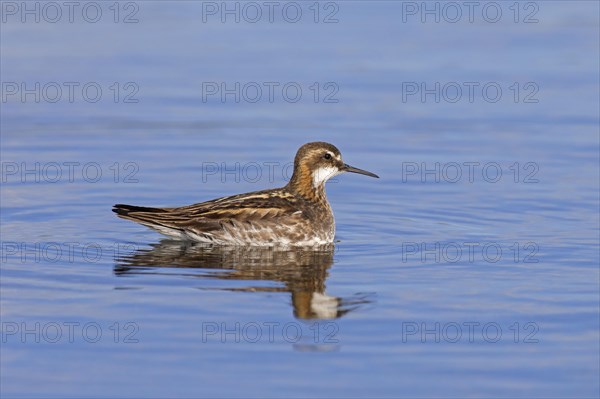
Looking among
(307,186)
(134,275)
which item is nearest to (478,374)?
(134,275)

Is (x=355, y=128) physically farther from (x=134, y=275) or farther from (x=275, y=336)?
(x=275, y=336)

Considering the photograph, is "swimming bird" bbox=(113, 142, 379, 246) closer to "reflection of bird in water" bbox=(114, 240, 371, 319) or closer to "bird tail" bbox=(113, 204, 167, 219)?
"bird tail" bbox=(113, 204, 167, 219)

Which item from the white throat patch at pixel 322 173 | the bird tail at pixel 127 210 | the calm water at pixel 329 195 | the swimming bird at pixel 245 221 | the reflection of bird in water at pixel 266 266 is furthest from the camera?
the white throat patch at pixel 322 173

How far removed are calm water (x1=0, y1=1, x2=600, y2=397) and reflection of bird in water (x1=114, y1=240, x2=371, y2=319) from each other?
0.06 m

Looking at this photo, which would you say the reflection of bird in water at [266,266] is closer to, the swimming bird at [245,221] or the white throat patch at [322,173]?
the swimming bird at [245,221]

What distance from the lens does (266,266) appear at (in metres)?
17.0

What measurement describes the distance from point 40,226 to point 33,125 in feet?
20.5

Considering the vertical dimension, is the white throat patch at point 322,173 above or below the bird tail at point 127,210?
above

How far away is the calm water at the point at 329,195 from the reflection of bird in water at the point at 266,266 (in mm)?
55

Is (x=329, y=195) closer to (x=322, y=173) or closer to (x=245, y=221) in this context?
(x=322, y=173)

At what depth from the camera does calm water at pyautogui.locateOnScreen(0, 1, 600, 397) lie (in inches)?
504

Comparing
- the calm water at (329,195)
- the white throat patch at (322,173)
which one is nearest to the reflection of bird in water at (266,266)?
the calm water at (329,195)

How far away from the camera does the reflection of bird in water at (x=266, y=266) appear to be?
48.9ft

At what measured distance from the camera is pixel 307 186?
1931 centimetres
